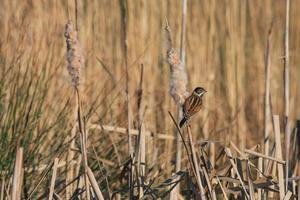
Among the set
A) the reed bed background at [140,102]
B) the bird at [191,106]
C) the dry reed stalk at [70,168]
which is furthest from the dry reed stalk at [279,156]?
the dry reed stalk at [70,168]

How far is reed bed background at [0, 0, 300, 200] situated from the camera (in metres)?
2.33

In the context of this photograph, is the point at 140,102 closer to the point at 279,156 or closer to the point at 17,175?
the point at 279,156

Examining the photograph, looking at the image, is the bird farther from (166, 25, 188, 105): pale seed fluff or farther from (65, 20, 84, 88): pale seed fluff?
(65, 20, 84, 88): pale seed fluff

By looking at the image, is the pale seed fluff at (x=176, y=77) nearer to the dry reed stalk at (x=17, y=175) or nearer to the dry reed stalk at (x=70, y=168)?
the dry reed stalk at (x=17, y=175)

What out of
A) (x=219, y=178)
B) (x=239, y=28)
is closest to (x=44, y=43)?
(x=239, y=28)

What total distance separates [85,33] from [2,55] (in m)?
0.90

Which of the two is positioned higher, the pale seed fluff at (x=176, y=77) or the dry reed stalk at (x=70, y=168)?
the pale seed fluff at (x=176, y=77)

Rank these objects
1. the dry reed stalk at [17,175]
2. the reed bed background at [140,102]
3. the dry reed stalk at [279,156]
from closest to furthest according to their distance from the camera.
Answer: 1. the dry reed stalk at [17,175]
2. the dry reed stalk at [279,156]
3. the reed bed background at [140,102]

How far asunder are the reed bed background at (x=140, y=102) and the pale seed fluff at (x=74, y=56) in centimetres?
2

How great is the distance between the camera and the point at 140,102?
256 centimetres

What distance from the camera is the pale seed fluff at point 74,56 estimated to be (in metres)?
1.71

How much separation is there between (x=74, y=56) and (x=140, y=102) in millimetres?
862

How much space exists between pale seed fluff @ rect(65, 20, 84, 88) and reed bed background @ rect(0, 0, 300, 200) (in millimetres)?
16

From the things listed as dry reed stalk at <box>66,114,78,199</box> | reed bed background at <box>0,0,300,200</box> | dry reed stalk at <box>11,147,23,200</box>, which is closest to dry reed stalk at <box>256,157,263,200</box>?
reed bed background at <box>0,0,300,200</box>
